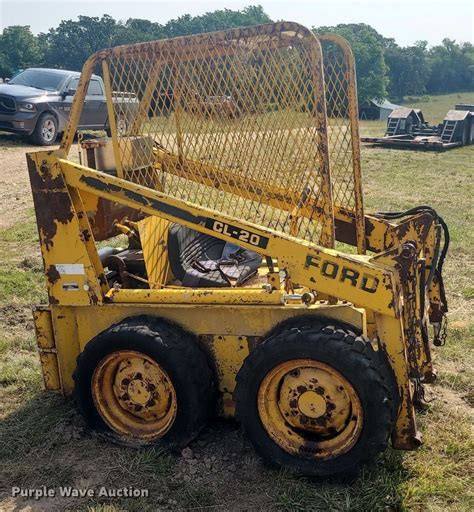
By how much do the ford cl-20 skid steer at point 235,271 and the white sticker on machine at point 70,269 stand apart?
2 cm

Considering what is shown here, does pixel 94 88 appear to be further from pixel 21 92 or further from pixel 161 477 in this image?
pixel 161 477

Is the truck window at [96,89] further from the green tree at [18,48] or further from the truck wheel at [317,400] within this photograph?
the green tree at [18,48]

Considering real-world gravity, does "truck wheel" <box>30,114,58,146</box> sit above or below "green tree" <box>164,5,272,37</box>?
below

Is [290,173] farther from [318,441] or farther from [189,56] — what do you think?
[318,441]

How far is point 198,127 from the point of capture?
12.5 feet

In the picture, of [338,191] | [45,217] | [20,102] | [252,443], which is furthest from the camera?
[20,102]

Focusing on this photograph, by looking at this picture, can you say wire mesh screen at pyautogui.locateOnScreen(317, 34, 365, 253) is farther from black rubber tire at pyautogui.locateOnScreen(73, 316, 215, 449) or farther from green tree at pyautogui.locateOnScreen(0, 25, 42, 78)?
green tree at pyautogui.locateOnScreen(0, 25, 42, 78)

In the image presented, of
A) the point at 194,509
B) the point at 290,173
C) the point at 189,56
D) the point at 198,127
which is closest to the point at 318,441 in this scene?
the point at 194,509

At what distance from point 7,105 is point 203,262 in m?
11.3

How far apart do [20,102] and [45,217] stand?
11.1 metres

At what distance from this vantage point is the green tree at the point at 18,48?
5262cm

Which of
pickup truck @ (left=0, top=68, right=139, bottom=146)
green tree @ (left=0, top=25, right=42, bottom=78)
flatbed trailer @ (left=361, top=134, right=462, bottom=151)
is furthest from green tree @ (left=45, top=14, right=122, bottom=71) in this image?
pickup truck @ (left=0, top=68, right=139, bottom=146)

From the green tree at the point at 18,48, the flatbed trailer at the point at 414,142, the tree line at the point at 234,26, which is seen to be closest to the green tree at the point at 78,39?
the tree line at the point at 234,26

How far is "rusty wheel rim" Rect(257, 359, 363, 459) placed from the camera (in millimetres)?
3305
